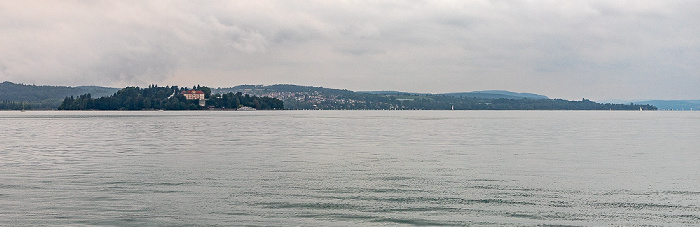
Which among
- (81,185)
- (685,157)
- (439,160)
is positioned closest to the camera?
(81,185)

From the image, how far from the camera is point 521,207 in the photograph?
2042cm

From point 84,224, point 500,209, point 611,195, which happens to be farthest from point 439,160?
point 84,224

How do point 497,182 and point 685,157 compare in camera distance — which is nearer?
point 497,182

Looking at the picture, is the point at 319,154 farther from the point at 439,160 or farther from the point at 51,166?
the point at 51,166

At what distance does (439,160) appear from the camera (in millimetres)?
36625

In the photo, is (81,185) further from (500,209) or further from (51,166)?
(500,209)

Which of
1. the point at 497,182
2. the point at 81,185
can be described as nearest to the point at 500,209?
the point at 497,182

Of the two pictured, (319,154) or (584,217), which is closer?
(584,217)

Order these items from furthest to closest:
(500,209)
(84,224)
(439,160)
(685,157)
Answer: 1. (685,157)
2. (439,160)
3. (500,209)
4. (84,224)

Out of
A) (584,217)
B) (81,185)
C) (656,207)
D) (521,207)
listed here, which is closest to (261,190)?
(81,185)

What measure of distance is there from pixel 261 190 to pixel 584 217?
1091 centimetres

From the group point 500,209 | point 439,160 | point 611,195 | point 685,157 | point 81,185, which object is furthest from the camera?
point 685,157

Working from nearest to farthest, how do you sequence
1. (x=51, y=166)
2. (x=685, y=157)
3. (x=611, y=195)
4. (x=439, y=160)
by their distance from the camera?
(x=611, y=195) < (x=51, y=166) < (x=439, y=160) < (x=685, y=157)

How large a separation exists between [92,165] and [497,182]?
65.0 feet
